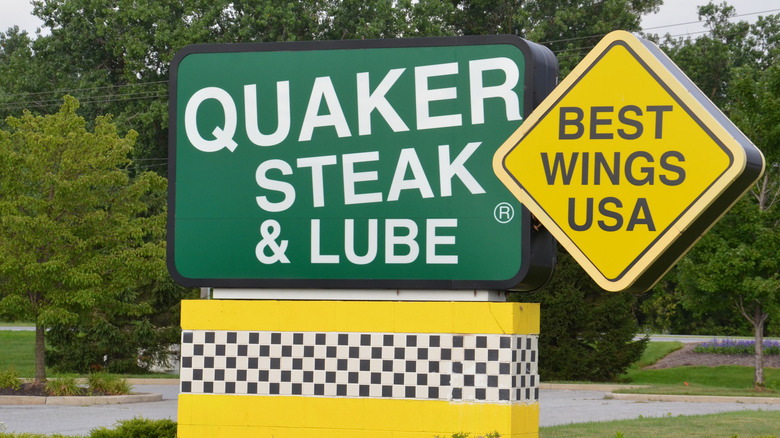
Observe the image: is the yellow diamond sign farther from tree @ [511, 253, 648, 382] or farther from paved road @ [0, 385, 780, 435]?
tree @ [511, 253, 648, 382]

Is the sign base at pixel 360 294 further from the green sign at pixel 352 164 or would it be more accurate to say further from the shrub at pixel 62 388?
the shrub at pixel 62 388

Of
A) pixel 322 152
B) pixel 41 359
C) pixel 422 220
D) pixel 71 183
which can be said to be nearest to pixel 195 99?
pixel 322 152

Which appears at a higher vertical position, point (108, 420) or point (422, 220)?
point (422, 220)

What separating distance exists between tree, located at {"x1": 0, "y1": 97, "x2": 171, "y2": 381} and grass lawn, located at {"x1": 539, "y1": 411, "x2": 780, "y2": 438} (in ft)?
34.0

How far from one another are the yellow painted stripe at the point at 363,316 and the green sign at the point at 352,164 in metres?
0.20

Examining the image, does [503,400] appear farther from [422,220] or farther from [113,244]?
[113,244]

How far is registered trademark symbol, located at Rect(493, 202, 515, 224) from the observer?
8942 millimetres

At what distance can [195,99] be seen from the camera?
32.0ft

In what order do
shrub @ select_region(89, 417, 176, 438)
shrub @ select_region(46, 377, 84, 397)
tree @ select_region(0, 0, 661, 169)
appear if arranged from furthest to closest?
tree @ select_region(0, 0, 661, 169) < shrub @ select_region(46, 377, 84, 397) < shrub @ select_region(89, 417, 176, 438)

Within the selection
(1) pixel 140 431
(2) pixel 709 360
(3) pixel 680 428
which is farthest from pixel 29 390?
(2) pixel 709 360

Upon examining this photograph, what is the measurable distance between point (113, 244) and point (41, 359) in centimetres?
289

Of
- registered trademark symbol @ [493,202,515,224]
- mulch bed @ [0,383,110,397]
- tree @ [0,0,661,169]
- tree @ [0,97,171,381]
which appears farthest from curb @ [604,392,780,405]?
tree @ [0,0,661,169]

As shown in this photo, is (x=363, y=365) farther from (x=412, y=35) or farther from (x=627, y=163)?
(x=412, y=35)

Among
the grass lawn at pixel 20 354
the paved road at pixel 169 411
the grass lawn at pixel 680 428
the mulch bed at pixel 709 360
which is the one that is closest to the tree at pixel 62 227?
the paved road at pixel 169 411
